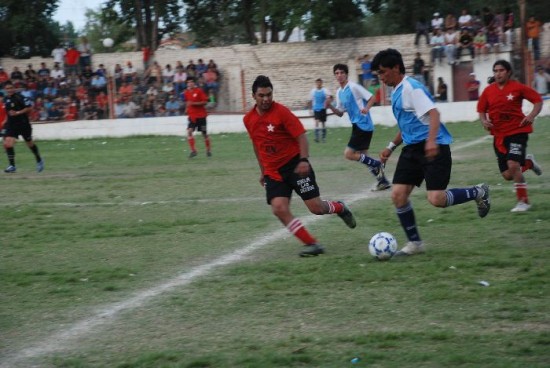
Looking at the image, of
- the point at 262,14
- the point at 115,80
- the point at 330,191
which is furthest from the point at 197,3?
the point at 330,191

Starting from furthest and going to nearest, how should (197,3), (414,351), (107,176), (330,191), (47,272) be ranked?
(197,3) < (107,176) < (330,191) < (47,272) < (414,351)

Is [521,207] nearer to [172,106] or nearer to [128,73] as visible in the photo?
[172,106]

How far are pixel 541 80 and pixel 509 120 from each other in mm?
19265

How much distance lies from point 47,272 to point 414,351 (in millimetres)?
4101

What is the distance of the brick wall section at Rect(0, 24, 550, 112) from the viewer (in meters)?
36.4

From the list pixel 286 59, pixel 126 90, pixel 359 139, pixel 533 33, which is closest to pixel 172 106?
pixel 126 90

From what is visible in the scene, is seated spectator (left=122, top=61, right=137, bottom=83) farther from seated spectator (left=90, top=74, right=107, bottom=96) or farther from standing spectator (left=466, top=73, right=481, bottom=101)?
standing spectator (left=466, top=73, right=481, bottom=101)

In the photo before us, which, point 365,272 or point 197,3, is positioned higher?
point 197,3

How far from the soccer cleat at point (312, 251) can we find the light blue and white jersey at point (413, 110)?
4.10 feet

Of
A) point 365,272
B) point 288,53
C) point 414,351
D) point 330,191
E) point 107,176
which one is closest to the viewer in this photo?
point 414,351

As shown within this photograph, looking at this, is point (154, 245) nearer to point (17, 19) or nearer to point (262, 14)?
point (262, 14)

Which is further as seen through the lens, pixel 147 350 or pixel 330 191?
pixel 330 191

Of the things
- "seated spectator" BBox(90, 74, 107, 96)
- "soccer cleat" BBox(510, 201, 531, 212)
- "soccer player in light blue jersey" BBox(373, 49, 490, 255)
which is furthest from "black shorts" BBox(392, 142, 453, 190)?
"seated spectator" BBox(90, 74, 107, 96)

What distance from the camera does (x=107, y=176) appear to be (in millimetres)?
17453
